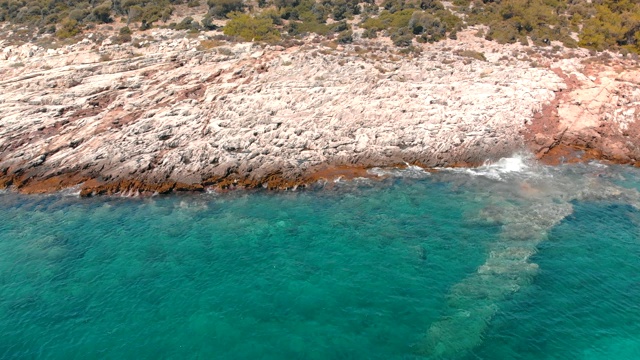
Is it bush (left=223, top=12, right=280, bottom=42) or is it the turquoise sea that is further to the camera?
bush (left=223, top=12, right=280, bottom=42)

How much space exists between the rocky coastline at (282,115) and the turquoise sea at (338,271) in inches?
131

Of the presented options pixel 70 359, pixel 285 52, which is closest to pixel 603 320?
pixel 70 359

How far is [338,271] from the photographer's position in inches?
1281

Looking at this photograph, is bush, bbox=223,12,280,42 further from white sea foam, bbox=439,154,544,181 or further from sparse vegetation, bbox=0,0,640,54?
white sea foam, bbox=439,154,544,181

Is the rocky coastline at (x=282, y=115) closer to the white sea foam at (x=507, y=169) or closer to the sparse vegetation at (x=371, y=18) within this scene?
the white sea foam at (x=507, y=169)

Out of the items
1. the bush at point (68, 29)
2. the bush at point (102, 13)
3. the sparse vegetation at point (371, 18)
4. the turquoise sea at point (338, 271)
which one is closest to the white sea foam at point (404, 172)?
the turquoise sea at point (338, 271)

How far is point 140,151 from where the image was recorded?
154ft

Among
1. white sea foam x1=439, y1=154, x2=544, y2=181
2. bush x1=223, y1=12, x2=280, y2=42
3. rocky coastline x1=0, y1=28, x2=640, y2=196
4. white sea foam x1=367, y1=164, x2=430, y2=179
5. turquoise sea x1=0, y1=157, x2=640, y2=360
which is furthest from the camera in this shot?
bush x1=223, y1=12, x2=280, y2=42

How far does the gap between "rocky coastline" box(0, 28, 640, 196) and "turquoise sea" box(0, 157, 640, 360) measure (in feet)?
10.9

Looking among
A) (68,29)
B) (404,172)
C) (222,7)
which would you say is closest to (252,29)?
(222,7)

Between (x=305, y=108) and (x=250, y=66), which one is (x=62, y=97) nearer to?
(x=250, y=66)

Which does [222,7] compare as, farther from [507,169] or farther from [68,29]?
[507,169]

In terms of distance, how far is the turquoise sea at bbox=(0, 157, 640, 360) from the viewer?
26.5 metres

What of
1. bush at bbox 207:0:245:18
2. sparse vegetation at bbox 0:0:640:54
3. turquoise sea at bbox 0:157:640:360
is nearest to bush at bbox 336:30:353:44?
sparse vegetation at bbox 0:0:640:54
